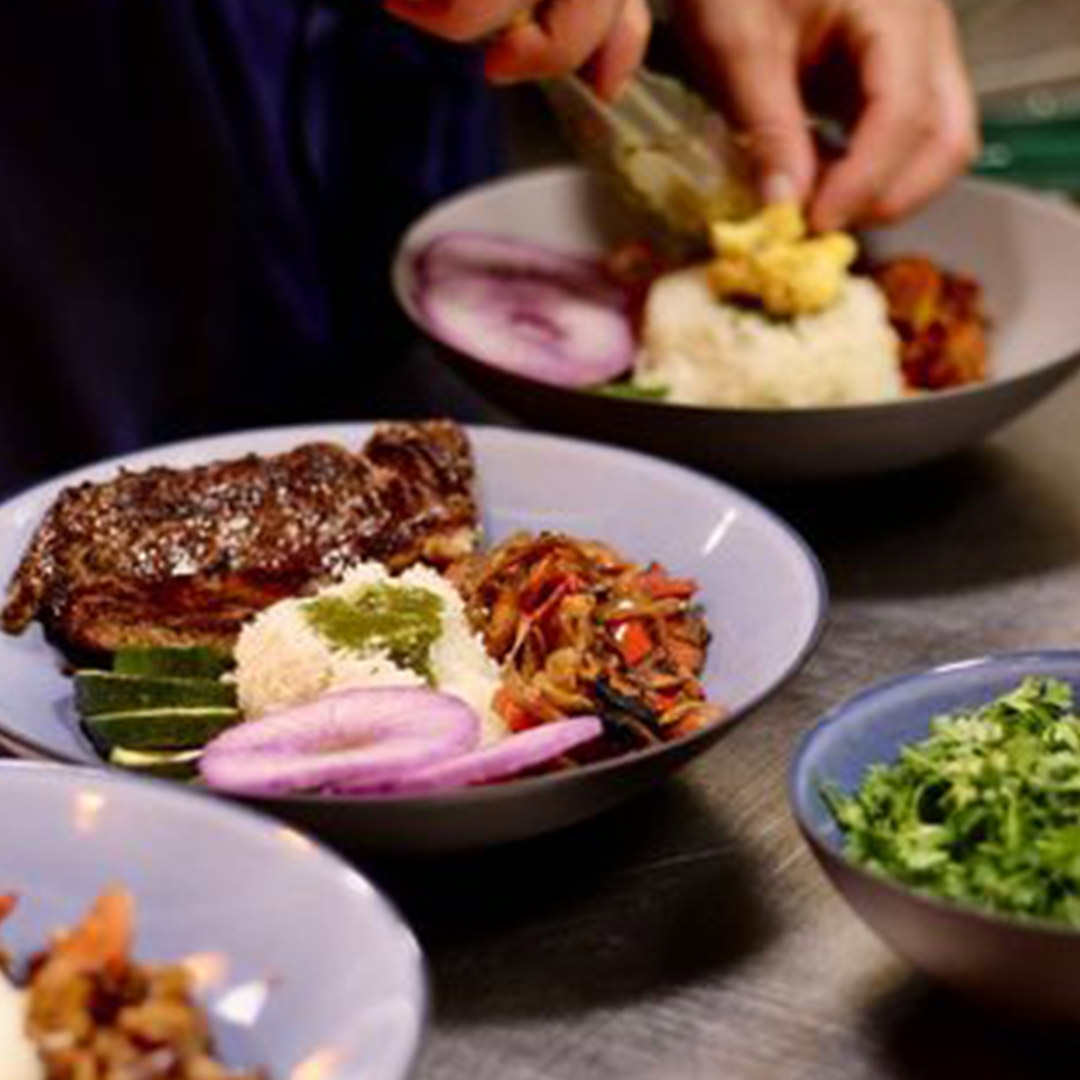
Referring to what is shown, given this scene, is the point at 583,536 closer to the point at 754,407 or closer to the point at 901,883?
the point at 754,407

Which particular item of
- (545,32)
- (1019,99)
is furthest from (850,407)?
(1019,99)

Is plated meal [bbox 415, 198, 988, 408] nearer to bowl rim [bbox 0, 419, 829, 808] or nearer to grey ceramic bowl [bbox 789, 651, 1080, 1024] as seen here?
bowl rim [bbox 0, 419, 829, 808]

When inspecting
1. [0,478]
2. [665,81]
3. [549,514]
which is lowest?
[0,478]

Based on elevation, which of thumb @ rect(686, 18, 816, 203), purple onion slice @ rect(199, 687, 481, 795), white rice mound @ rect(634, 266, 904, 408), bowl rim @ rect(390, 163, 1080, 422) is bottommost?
white rice mound @ rect(634, 266, 904, 408)

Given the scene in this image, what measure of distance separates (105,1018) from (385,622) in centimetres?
44

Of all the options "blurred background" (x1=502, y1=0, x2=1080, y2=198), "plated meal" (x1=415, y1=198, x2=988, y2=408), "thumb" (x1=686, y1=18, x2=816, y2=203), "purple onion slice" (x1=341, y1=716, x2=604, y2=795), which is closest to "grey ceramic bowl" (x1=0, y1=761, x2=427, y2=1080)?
"purple onion slice" (x1=341, y1=716, x2=604, y2=795)

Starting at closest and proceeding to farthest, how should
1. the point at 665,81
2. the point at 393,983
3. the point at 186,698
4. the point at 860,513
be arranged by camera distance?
the point at 393,983, the point at 186,698, the point at 860,513, the point at 665,81

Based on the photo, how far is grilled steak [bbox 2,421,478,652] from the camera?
64.4 inches

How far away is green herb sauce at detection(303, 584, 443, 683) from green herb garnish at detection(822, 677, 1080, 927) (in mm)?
315

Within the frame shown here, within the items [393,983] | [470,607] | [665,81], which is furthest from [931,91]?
[393,983]

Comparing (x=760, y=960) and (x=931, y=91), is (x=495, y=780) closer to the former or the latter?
(x=760, y=960)

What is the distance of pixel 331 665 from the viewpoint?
4.88ft

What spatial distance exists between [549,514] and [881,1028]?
630 mm

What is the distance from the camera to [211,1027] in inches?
46.1
